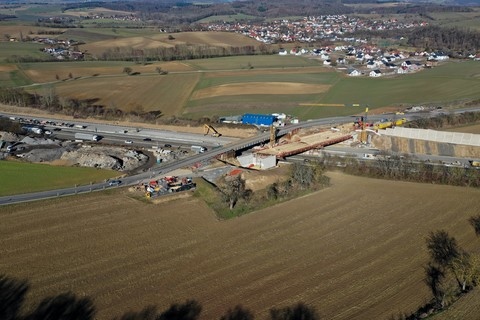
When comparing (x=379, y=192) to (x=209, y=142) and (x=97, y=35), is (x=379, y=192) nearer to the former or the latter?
(x=209, y=142)

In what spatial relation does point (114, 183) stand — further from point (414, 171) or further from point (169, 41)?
point (169, 41)

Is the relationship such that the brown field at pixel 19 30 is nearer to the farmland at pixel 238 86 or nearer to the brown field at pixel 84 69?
the brown field at pixel 84 69

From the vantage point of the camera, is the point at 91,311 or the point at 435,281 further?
the point at 435,281

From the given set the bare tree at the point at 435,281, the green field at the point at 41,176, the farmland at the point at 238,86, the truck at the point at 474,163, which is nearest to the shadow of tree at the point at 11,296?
the green field at the point at 41,176

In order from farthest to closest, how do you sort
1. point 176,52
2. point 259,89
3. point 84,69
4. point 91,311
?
point 176,52, point 84,69, point 259,89, point 91,311

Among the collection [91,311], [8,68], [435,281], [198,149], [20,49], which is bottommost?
[435,281]

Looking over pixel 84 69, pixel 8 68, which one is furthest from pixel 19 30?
pixel 84 69
